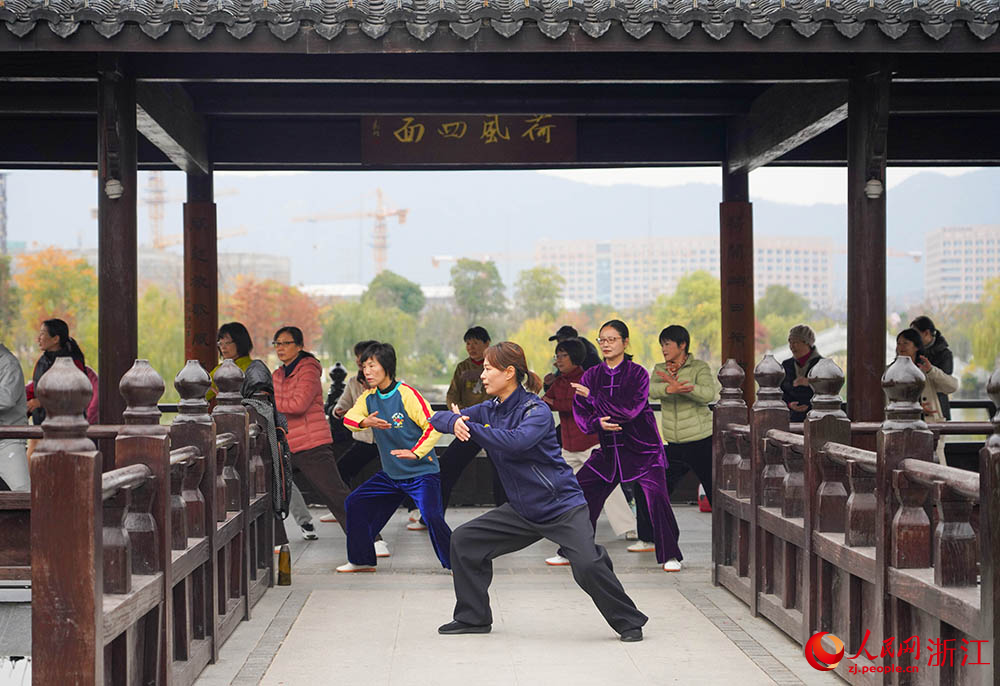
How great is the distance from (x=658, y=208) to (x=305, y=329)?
13.2m

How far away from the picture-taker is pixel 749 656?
16.9 ft

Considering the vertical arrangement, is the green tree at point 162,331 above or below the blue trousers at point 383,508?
above

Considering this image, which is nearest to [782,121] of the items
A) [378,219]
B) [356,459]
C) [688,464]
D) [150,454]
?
[688,464]

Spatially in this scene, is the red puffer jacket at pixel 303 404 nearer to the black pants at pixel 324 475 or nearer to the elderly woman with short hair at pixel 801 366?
the black pants at pixel 324 475

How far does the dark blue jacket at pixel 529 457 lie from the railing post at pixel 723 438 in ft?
5.63

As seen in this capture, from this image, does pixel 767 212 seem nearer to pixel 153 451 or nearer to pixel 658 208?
pixel 658 208

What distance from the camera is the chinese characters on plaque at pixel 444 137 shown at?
9281 mm

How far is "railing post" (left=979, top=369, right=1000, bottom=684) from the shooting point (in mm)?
3191

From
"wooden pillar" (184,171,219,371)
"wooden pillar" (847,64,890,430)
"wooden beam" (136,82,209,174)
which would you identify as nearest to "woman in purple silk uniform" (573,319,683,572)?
"wooden pillar" (847,64,890,430)

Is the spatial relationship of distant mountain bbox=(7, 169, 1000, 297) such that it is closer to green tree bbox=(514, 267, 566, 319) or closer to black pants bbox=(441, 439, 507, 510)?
green tree bbox=(514, 267, 566, 319)

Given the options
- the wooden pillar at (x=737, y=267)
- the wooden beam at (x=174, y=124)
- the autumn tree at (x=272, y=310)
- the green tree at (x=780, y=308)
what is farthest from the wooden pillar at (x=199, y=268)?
the green tree at (x=780, y=308)

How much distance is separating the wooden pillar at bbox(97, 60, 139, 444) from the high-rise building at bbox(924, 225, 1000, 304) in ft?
96.8

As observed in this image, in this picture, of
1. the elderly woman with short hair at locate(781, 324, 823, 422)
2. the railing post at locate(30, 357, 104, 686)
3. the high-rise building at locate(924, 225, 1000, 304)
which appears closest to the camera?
the railing post at locate(30, 357, 104, 686)

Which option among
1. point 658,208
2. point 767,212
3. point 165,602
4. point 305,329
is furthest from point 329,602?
point 767,212
